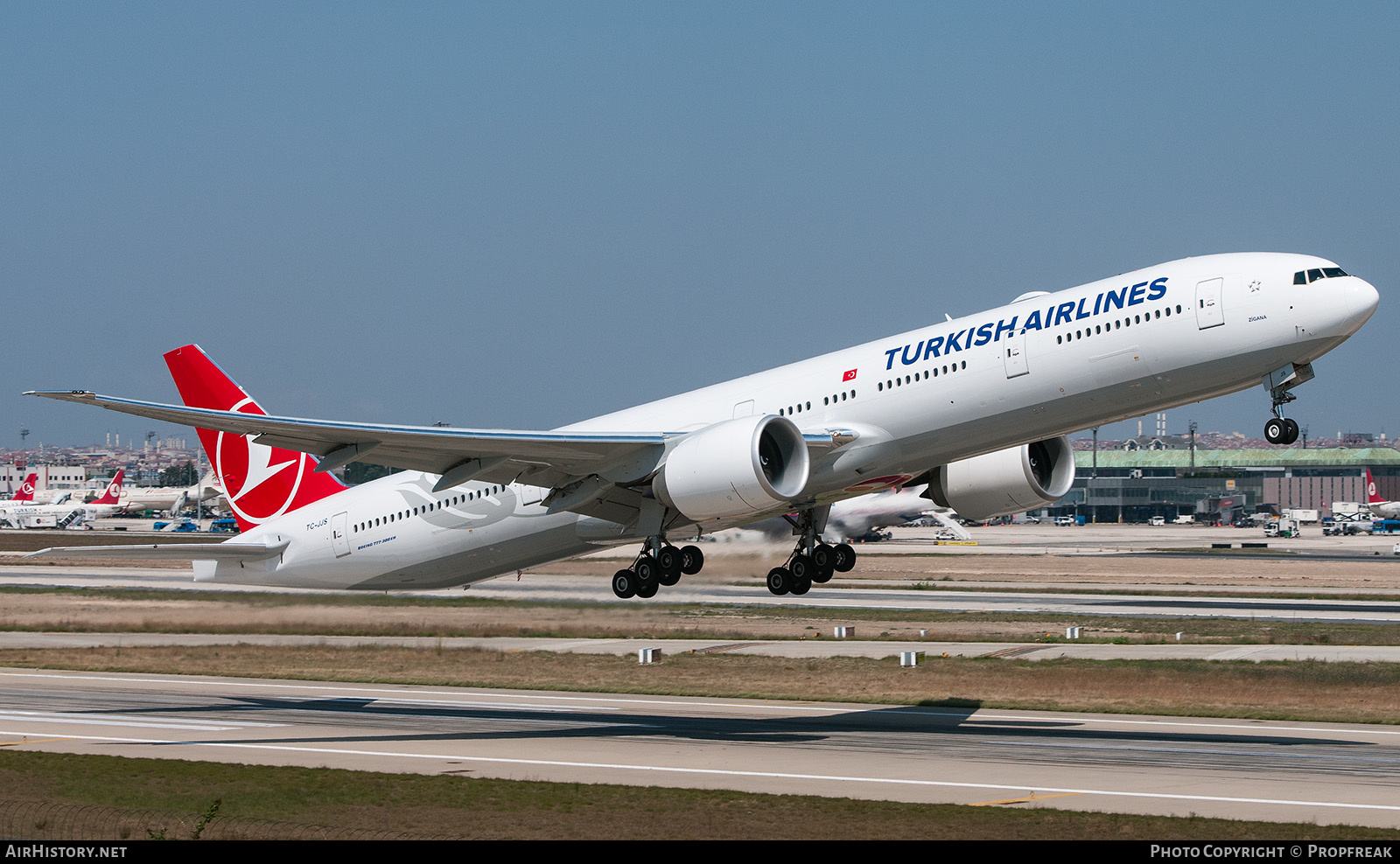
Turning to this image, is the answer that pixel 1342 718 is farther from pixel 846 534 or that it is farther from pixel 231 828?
pixel 846 534

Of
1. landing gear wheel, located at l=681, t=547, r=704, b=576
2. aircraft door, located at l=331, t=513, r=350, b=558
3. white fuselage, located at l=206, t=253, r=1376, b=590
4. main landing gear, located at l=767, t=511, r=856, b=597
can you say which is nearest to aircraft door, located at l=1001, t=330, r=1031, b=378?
white fuselage, located at l=206, t=253, r=1376, b=590

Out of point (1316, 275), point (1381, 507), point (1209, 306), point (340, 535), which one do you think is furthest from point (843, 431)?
point (1381, 507)

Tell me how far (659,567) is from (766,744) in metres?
5.22

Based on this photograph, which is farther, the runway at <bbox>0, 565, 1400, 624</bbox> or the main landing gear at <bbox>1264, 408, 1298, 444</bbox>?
the runway at <bbox>0, 565, 1400, 624</bbox>

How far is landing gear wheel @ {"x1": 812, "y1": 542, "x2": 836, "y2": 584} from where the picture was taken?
34375 mm

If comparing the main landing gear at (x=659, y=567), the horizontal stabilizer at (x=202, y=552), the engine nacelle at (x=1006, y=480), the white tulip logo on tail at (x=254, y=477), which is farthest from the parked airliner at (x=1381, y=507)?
the horizontal stabilizer at (x=202, y=552)

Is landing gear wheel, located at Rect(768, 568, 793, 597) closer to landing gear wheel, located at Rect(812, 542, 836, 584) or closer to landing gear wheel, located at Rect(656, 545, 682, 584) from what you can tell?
landing gear wheel, located at Rect(812, 542, 836, 584)

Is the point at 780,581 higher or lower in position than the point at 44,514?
lower

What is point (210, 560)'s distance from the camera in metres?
42.1

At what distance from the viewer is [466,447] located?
30.8 metres

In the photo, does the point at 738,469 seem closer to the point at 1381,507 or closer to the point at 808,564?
the point at 808,564

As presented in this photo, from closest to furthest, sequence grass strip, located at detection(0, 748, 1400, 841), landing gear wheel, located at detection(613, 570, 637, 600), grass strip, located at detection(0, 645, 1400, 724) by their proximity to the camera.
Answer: grass strip, located at detection(0, 748, 1400, 841)
landing gear wheel, located at detection(613, 570, 637, 600)
grass strip, located at detection(0, 645, 1400, 724)

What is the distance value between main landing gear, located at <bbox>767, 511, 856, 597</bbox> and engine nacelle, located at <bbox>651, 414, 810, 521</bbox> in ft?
17.2
